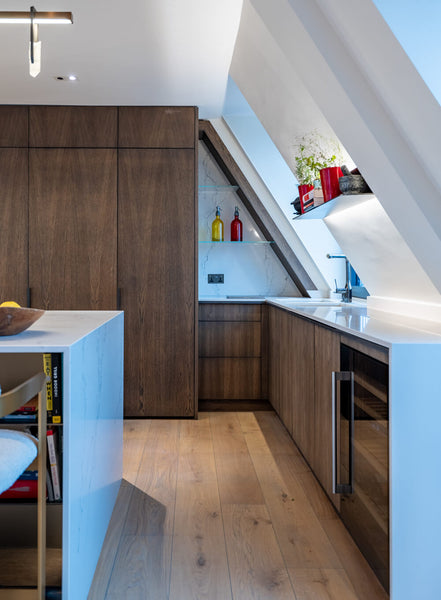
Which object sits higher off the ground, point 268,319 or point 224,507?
point 268,319

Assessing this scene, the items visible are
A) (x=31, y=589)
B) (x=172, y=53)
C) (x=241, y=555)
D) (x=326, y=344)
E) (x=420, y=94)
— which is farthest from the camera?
(x=172, y=53)

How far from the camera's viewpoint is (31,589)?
1.59 m

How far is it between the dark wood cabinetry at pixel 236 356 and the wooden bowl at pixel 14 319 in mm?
2697

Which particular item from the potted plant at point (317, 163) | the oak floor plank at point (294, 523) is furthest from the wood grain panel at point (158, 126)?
the oak floor plank at point (294, 523)

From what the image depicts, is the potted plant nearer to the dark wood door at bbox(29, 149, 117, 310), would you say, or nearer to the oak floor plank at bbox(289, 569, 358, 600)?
the dark wood door at bbox(29, 149, 117, 310)

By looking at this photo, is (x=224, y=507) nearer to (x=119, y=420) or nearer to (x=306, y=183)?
(x=119, y=420)

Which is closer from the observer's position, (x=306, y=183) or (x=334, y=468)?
(x=334, y=468)

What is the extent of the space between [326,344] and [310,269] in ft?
7.29

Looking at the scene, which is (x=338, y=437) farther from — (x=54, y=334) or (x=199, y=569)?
(x=54, y=334)

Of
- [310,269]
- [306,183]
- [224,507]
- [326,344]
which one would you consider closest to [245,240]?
[310,269]

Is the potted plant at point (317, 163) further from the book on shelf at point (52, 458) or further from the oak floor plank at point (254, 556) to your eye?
the book on shelf at point (52, 458)

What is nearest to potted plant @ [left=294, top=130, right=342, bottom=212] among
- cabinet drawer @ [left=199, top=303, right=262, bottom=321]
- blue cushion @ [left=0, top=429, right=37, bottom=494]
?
cabinet drawer @ [left=199, top=303, right=262, bottom=321]

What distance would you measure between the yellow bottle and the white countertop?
94.8 inches

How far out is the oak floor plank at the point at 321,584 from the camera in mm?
1820
